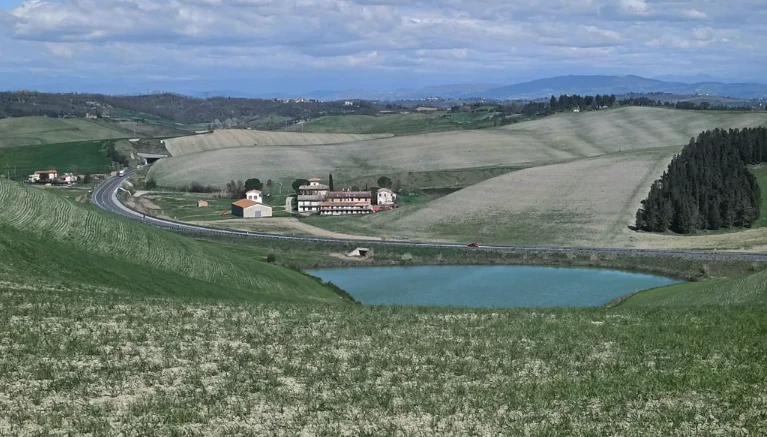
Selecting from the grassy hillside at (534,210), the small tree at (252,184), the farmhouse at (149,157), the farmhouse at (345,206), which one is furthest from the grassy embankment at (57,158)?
the grassy hillside at (534,210)

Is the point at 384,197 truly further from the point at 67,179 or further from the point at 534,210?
the point at 67,179

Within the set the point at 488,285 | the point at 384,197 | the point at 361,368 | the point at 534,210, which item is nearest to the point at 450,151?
the point at 384,197

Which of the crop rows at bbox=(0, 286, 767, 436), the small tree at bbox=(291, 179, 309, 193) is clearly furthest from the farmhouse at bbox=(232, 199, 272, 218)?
the crop rows at bbox=(0, 286, 767, 436)

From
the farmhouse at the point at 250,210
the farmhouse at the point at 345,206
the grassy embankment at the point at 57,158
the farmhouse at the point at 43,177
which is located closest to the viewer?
the farmhouse at the point at 250,210

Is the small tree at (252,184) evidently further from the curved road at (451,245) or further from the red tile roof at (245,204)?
the curved road at (451,245)

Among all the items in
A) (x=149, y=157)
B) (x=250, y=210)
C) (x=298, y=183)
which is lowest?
(x=250, y=210)

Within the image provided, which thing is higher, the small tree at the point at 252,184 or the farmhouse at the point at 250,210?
the small tree at the point at 252,184

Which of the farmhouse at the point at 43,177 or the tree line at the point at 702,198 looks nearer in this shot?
the tree line at the point at 702,198
